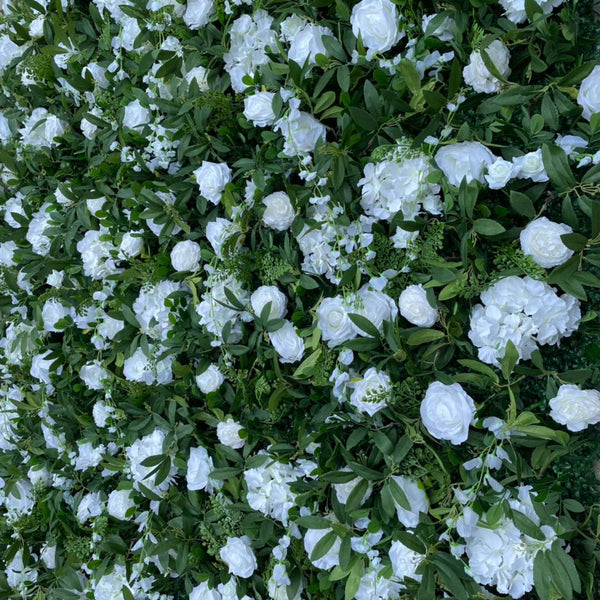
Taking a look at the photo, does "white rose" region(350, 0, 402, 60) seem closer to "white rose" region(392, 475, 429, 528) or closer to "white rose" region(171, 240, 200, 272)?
"white rose" region(171, 240, 200, 272)

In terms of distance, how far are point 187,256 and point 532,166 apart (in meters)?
0.73

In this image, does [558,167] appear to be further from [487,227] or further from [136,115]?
[136,115]

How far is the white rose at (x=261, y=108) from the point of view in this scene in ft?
3.84

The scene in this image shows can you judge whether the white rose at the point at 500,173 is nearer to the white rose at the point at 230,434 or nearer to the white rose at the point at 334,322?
the white rose at the point at 334,322

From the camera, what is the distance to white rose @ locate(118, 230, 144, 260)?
4.56 feet

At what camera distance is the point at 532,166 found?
3.16 feet

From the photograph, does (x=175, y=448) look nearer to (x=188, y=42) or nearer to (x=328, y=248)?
(x=328, y=248)

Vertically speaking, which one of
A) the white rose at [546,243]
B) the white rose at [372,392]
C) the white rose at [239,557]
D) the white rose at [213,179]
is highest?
the white rose at [213,179]

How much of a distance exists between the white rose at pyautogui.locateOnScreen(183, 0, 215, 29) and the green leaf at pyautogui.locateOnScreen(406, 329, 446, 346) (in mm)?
838

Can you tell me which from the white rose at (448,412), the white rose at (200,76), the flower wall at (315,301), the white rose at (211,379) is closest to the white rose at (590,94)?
the flower wall at (315,301)

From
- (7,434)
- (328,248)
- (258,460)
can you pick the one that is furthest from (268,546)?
(7,434)

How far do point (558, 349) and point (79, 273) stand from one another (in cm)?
120

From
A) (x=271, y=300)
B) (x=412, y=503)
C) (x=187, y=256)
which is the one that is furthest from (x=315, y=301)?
(x=412, y=503)

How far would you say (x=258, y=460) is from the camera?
3.96ft
